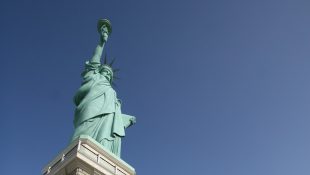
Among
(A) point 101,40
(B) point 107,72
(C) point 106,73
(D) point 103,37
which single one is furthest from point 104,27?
(C) point 106,73

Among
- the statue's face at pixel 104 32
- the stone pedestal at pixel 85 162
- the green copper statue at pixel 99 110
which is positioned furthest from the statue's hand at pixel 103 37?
the stone pedestal at pixel 85 162

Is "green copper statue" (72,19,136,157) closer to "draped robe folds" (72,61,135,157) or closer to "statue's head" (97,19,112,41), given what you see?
"draped robe folds" (72,61,135,157)

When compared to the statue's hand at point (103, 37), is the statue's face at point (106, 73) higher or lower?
lower

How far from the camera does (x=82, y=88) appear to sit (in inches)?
719

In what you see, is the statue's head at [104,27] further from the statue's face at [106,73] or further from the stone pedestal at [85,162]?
the stone pedestal at [85,162]

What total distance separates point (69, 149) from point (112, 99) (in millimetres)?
6040

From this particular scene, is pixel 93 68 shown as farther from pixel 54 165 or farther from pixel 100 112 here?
pixel 54 165

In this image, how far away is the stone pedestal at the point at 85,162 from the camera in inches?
476

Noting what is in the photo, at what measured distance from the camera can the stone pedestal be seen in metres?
12.1

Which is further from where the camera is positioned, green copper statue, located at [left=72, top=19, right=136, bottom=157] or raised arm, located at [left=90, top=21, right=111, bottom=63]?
raised arm, located at [left=90, top=21, right=111, bottom=63]

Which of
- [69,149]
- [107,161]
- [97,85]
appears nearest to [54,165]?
[69,149]

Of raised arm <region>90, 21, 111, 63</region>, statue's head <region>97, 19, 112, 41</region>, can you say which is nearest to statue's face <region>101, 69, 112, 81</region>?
raised arm <region>90, 21, 111, 63</region>

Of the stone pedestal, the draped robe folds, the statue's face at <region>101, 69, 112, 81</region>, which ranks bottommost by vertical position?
the stone pedestal

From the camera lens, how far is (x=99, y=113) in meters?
17.2
